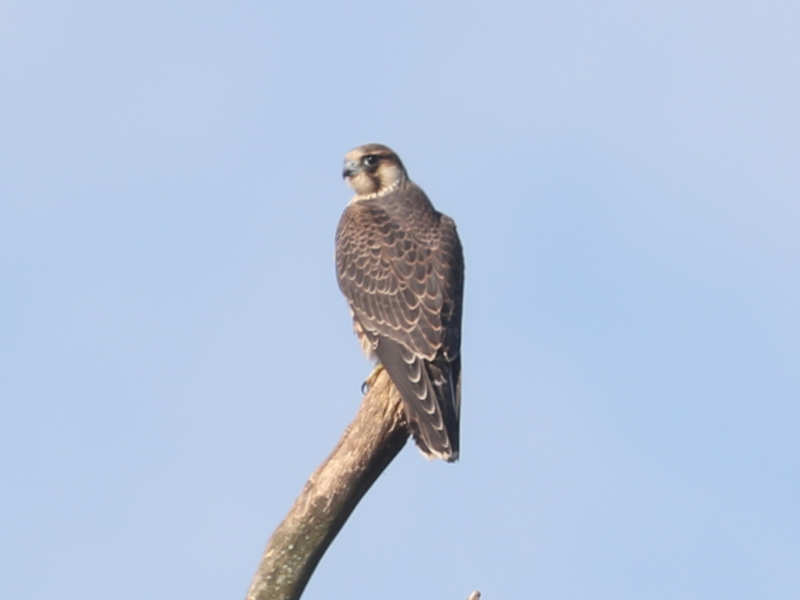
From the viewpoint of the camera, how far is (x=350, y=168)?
32.9ft

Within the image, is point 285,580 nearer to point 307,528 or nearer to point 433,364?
point 307,528

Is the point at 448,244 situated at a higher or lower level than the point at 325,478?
higher

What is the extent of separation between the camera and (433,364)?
823cm

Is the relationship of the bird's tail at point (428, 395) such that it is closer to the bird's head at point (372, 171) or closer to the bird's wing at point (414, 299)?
the bird's wing at point (414, 299)

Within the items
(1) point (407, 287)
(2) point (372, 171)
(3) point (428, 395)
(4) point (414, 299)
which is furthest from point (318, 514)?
(2) point (372, 171)

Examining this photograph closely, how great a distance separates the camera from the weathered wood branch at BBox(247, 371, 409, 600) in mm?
6906

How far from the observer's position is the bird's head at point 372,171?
9.97 meters

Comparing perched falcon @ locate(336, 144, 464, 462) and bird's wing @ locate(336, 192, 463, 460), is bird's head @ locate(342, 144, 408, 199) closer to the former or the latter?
perched falcon @ locate(336, 144, 464, 462)

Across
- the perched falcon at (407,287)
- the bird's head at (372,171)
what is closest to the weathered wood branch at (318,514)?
the perched falcon at (407,287)

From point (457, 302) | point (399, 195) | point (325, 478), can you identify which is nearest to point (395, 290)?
point (457, 302)

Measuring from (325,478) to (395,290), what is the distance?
1949 mm

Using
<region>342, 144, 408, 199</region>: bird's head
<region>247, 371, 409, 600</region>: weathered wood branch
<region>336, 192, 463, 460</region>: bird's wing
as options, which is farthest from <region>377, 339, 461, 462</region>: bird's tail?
<region>342, 144, 408, 199</region>: bird's head

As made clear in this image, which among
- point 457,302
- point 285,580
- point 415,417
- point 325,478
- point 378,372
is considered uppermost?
point 457,302

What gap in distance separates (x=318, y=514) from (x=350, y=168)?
11.7 ft
